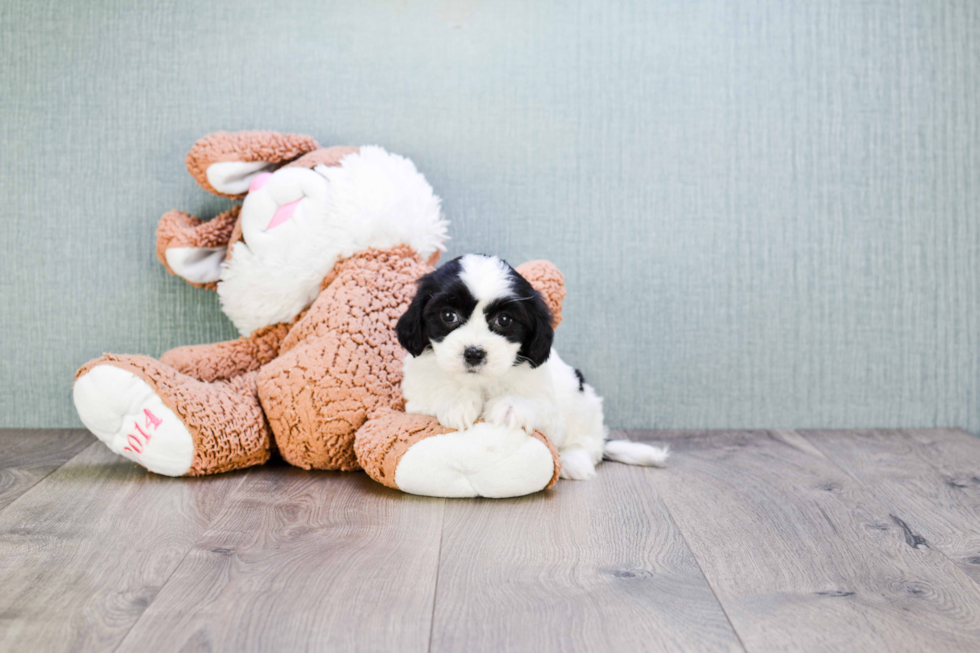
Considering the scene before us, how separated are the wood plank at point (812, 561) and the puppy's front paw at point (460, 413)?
387mm

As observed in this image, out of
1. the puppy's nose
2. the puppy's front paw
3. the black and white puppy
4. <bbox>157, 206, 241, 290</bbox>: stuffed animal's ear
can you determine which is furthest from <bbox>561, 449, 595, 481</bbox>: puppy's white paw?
<bbox>157, 206, 241, 290</bbox>: stuffed animal's ear

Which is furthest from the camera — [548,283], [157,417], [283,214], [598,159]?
[598,159]

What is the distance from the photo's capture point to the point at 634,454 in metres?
1.60

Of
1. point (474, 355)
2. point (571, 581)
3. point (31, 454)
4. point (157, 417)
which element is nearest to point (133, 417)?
point (157, 417)

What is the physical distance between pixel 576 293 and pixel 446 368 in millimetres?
690

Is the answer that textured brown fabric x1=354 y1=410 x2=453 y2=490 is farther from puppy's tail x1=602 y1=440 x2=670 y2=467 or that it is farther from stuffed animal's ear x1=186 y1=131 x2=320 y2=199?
stuffed animal's ear x1=186 y1=131 x2=320 y2=199

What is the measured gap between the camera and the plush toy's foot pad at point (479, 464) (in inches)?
51.2

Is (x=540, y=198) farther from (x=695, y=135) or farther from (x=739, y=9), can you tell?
(x=739, y=9)

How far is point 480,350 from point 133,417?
69cm

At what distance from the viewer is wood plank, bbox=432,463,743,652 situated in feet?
2.80

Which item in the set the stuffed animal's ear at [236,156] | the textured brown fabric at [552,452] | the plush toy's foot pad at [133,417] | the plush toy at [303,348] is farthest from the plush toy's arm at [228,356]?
the textured brown fabric at [552,452]

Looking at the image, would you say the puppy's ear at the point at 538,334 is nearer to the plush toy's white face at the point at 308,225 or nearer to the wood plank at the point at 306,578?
the wood plank at the point at 306,578

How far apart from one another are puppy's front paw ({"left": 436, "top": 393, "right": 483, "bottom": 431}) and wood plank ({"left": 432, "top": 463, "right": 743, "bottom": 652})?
0.14 meters

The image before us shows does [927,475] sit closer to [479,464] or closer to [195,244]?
[479,464]
